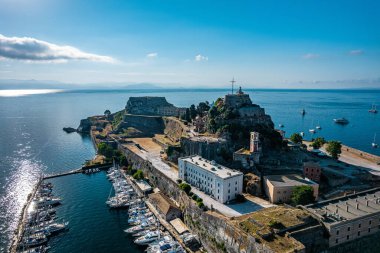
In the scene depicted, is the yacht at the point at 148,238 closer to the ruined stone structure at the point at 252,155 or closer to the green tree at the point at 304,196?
the green tree at the point at 304,196

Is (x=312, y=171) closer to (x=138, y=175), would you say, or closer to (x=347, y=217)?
(x=347, y=217)

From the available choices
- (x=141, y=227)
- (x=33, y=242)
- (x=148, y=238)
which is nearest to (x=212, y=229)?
(x=148, y=238)

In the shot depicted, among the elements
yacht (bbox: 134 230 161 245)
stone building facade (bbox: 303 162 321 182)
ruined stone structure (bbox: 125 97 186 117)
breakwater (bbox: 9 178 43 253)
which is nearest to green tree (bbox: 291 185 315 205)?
stone building facade (bbox: 303 162 321 182)

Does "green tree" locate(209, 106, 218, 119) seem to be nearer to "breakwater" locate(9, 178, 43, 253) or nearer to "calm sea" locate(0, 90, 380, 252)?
"calm sea" locate(0, 90, 380, 252)

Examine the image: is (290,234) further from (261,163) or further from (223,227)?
(261,163)

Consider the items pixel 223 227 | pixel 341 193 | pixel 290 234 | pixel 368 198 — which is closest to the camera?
pixel 290 234

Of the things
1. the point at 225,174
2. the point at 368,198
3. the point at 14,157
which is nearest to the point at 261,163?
the point at 225,174

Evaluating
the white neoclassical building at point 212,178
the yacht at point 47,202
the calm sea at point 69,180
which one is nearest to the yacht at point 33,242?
the calm sea at point 69,180
